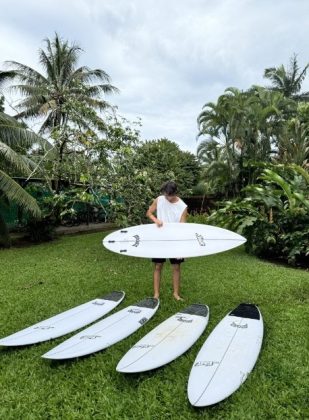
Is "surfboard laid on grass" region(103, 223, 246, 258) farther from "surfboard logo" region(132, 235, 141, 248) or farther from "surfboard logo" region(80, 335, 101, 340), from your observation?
"surfboard logo" region(80, 335, 101, 340)

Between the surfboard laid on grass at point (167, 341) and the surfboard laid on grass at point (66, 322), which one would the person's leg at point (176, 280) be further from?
the surfboard laid on grass at point (66, 322)

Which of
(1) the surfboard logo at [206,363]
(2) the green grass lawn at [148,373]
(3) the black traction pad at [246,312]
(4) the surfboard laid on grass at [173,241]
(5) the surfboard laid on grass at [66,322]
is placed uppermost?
(4) the surfboard laid on grass at [173,241]

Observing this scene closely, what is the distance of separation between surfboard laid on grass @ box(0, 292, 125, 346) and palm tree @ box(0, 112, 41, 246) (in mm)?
5448

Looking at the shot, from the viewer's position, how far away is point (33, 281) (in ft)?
19.9

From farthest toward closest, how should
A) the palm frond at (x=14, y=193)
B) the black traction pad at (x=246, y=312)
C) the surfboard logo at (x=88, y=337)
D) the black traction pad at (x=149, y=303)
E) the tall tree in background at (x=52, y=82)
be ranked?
the tall tree in background at (x=52, y=82) → the palm frond at (x=14, y=193) → the black traction pad at (x=149, y=303) → the black traction pad at (x=246, y=312) → the surfboard logo at (x=88, y=337)

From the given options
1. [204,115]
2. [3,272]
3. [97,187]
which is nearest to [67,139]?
[97,187]

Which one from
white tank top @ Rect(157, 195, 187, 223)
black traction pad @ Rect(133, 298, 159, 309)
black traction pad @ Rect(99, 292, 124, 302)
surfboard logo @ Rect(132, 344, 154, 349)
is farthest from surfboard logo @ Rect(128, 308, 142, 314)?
white tank top @ Rect(157, 195, 187, 223)

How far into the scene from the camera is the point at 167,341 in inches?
132

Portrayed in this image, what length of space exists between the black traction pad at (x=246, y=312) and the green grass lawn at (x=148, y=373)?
0.15m

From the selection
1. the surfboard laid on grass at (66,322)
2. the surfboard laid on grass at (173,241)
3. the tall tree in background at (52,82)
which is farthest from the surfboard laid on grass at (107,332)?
the tall tree in background at (52,82)

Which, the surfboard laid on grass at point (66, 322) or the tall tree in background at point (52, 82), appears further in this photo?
the tall tree in background at point (52, 82)

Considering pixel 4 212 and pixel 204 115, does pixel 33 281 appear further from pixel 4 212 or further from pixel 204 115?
pixel 204 115

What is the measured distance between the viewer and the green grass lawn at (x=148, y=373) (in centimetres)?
248

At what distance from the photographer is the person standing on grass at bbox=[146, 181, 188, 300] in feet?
15.2
